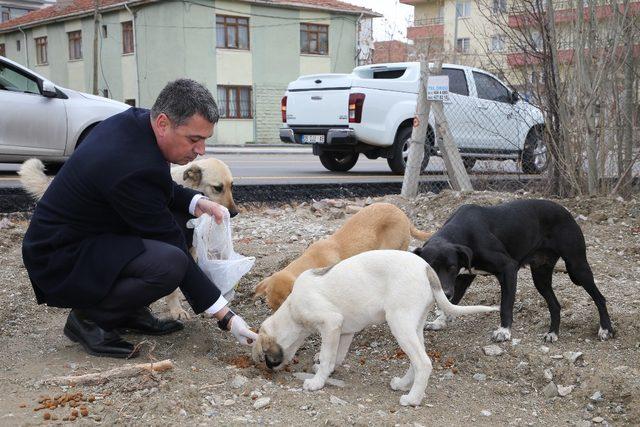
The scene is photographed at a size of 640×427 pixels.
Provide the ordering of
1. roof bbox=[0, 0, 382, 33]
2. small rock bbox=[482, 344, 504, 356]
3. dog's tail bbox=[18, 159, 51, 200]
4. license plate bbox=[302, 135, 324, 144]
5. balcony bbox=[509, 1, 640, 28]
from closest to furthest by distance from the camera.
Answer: small rock bbox=[482, 344, 504, 356]
dog's tail bbox=[18, 159, 51, 200]
balcony bbox=[509, 1, 640, 28]
license plate bbox=[302, 135, 324, 144]
roof bbox=[0, 0, 382, 33]

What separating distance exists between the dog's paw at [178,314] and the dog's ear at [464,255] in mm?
2073

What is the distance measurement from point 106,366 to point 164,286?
0.56m

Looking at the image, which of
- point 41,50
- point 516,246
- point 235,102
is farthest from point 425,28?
point 516,246

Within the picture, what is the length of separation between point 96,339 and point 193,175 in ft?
6.88

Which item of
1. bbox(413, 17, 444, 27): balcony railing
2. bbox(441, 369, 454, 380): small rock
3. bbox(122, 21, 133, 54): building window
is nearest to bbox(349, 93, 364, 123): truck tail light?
bbox(441, 369, 454, 380): small rock

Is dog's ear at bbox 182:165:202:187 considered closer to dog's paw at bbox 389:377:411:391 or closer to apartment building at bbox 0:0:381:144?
dog's paw at bbox 389:377:411:391

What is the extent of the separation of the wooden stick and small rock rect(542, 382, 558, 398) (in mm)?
2112

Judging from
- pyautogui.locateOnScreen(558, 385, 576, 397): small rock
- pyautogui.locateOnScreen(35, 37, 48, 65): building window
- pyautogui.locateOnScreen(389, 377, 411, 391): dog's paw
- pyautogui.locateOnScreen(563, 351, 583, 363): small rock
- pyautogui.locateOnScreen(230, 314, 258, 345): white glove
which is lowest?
pyautogui.locateOnScreen(558, 385, 576, 397): small rock

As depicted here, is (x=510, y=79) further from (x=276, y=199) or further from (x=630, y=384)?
(x=630, y=384)

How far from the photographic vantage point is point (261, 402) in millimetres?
3512

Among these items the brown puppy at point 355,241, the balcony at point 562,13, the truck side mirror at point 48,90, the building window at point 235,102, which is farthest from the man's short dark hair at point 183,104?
the building window at point 235,102

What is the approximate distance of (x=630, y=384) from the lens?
380cm

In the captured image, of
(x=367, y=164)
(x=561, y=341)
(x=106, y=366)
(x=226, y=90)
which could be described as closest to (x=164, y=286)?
(x=106, y=366)

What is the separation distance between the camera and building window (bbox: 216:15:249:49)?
33344 millimetres
